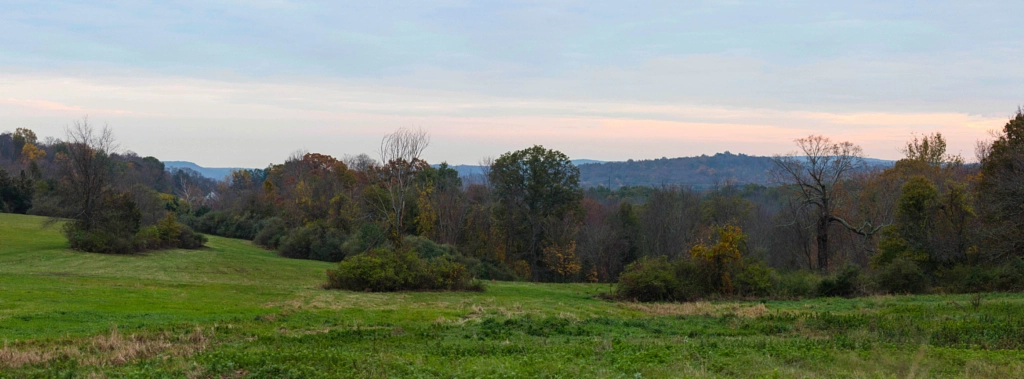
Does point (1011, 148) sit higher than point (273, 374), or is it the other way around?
point (1011, 148)

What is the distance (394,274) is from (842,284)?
20.2m

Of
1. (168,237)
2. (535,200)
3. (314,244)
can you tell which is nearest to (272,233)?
(314,244)

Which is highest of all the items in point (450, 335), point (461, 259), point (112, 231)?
point (112, 231)

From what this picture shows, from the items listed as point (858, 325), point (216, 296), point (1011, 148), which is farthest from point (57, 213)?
point (1011, 148)

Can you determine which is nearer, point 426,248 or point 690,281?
point 690,281

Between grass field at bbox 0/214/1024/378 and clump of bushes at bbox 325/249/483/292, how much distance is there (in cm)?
177

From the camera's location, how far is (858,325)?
15289 millimetres

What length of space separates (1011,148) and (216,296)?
3322 centimetres

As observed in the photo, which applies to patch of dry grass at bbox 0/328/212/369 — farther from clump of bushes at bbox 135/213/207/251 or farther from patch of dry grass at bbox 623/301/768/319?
clump of bushes at bbox 135/213/207/251

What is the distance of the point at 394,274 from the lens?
90.6 feet

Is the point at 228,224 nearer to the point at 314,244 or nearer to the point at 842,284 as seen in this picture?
the point at 314,244

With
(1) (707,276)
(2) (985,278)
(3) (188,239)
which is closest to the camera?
(2) (985,278)

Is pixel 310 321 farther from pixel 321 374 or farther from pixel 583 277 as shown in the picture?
pixel 583 277

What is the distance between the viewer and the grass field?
9836 millimetres
